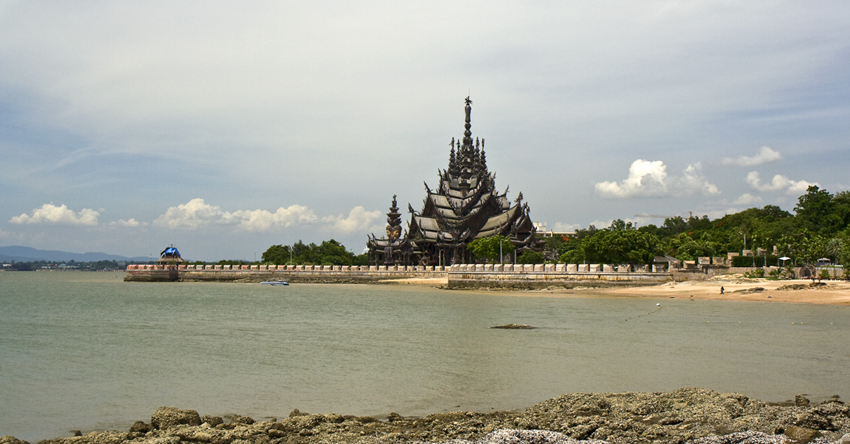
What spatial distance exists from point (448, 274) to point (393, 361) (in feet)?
159

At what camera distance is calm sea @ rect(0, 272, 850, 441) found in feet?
48.7

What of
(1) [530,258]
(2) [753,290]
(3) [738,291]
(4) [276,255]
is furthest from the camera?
(4) [276,255]

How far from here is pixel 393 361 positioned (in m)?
20.3

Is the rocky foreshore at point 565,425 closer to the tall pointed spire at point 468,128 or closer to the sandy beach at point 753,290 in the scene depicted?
the sandy beach at point 753,290

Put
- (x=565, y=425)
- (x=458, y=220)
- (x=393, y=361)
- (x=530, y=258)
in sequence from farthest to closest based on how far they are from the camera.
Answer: (x=458, y=220)
(x=530, y=258)
(x=393, y=361)
(x=565, y=425)

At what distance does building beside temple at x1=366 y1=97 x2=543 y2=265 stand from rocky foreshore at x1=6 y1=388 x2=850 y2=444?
7319 centimetres

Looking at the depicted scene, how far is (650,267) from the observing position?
182 feet

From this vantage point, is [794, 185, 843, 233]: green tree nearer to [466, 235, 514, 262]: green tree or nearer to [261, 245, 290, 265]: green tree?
[466, 235, 514, 262]: green tree

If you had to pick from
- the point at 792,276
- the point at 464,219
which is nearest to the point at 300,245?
the point at 464,219

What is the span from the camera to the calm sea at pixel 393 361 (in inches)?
585

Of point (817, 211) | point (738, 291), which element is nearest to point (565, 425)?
point (738, 291)

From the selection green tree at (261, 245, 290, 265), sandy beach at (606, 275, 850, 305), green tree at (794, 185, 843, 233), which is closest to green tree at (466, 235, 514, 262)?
sandy beach at (606, 275, 850, 305)

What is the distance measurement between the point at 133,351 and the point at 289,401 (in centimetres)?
1073

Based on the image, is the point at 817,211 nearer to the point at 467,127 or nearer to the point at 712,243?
the point at 712,243
